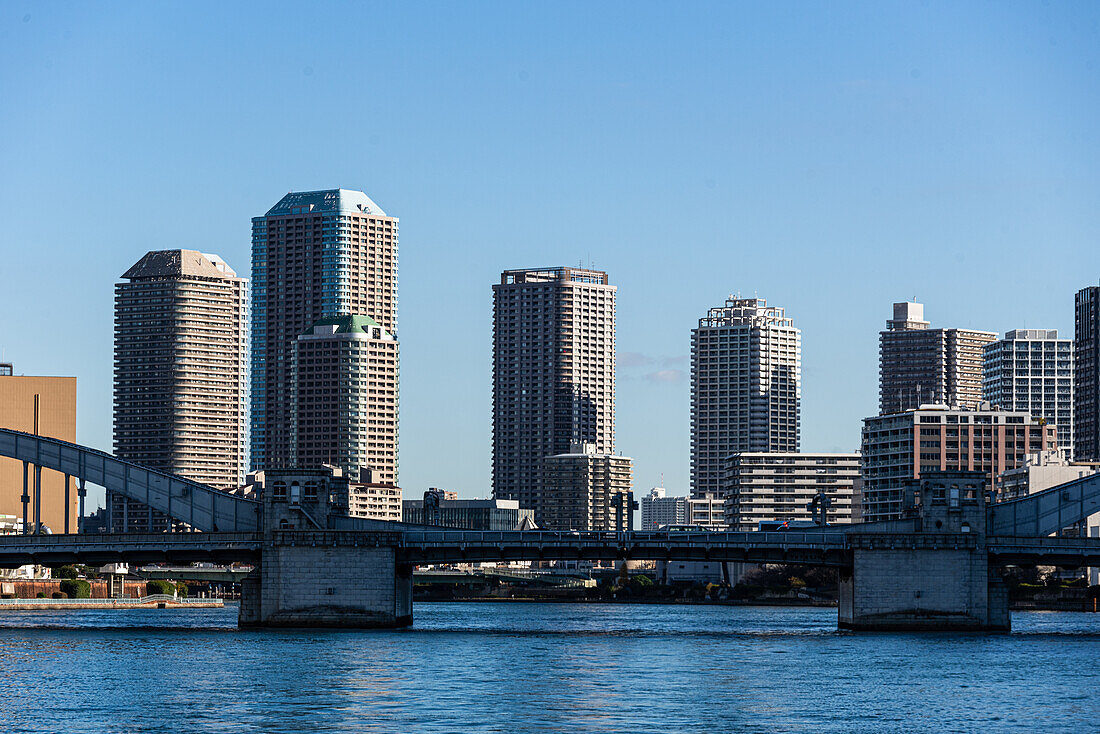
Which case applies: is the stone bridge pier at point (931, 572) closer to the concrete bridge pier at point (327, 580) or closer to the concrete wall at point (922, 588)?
the concrete wall at point (922, 588)

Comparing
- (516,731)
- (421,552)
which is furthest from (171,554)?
(516,731)

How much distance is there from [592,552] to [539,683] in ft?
143

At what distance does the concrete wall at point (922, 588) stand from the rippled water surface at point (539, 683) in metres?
2.97

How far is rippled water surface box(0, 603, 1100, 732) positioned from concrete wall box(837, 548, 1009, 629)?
117 inches

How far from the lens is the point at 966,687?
319ft

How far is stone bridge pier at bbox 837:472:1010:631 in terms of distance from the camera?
138m

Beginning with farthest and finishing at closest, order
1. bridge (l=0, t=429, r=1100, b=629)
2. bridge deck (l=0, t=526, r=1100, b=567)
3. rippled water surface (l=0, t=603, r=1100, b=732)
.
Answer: bridge deck (l=0, t=526, r=1100, b=567) < bridge (l=0, t=429, r=1100, b=629) < rippled water surface (l=0, t=603, r=1100, b=732)

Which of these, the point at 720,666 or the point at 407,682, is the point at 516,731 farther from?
the point at 720,666

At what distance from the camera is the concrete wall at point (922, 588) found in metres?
138

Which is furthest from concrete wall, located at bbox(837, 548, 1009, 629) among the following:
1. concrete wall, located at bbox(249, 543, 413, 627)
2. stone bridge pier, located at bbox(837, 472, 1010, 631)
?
concrete wall, located at bbox(249, 543, 413, 627)

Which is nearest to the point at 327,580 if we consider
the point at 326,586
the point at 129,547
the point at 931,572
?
the point at 326,586

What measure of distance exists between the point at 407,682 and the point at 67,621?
95624mm

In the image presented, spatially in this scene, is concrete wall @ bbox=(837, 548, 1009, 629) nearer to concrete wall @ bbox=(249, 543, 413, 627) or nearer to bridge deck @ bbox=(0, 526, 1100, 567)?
bridge deck @ bbox=(0, 526, 1100, 567)

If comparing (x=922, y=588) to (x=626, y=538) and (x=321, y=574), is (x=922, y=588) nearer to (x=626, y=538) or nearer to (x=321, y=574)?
(x=626, y=538)
